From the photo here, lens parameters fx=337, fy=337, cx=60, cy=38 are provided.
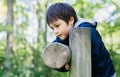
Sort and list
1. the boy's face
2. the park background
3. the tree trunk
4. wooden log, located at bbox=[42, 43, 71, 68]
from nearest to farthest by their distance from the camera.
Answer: wooden log, located at bbox=[42, 43, 71, 68] < the boy's face < the park background < the tree trunk

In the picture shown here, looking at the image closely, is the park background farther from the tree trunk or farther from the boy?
the boy

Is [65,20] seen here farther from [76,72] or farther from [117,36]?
[117,36]

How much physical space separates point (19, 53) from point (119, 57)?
212cm

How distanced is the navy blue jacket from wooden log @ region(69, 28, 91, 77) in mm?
74

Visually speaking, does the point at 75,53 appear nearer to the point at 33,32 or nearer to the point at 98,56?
the point at 98,56

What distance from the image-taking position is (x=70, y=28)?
191 centimetres

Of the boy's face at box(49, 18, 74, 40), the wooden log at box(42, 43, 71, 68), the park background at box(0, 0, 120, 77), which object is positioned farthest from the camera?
the park background at box(0, 0, 120, 77)

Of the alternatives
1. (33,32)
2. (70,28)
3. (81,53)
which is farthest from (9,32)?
(81,53)

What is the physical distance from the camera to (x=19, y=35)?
292 inches

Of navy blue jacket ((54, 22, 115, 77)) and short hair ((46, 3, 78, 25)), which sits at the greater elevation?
short hair ((46, 3, 78, 25))

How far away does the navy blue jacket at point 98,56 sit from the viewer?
189 cm

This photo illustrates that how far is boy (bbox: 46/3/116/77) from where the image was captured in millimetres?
1886

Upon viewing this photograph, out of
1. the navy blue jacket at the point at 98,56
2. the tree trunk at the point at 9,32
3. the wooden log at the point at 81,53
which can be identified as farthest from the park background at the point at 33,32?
the wooden log at the point at 81,53

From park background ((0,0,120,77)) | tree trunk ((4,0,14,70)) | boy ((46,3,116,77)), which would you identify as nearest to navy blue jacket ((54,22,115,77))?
boy ((46,3,116,77))
